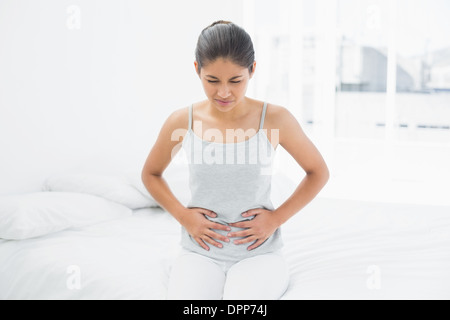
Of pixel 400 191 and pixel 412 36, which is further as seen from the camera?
pixel 412 36

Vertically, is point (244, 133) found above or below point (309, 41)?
below

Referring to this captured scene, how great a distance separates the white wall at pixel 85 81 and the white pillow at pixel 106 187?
10 centimetres

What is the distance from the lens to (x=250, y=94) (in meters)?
4.29

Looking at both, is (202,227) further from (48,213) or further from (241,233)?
(48,213)

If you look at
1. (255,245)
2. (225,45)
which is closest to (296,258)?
(255,245)

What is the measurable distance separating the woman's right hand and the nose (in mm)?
342

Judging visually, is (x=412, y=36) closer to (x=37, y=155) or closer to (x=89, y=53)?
(x=89, y=53)

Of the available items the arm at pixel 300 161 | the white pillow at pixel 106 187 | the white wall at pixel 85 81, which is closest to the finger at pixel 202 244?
the arm at pixel 300 161

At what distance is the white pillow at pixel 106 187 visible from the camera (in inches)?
85.6

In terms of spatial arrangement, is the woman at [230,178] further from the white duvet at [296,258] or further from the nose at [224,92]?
the white duvet at [296,258]

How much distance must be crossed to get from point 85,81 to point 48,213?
34.1 inches

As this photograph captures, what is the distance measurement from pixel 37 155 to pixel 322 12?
268 centimetres

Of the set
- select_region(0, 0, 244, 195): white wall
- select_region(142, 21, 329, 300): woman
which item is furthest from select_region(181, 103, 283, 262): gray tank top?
select_region(0, 0, 244, 195): white wall

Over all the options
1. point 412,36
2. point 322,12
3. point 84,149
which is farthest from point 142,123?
point 412,36
